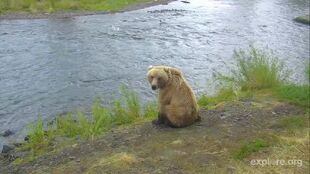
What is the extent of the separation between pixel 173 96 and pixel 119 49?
1235 cm

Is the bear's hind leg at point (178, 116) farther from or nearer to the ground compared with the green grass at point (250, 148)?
farther from the ground

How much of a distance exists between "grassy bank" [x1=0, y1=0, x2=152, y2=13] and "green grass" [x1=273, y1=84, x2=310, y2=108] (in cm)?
2049

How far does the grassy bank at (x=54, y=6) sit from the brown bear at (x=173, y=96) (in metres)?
21.8

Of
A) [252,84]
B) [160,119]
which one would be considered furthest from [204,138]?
[252,84]

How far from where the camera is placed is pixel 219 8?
30625 millimetres

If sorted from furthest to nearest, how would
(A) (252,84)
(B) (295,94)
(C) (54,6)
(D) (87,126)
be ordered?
1. (C) (54,6)
2. (A) (252,84)
3. (D) (87,126)
4. (B) (295,94)

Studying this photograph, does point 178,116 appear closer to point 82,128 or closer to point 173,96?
point 173,96

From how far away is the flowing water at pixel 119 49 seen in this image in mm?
13797

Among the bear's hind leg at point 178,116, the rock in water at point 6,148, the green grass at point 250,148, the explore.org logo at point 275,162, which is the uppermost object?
the bear's hind leg at point 178,116

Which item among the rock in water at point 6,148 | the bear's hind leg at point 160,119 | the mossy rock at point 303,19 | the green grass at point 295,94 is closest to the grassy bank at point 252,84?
the green grass at point 295,94

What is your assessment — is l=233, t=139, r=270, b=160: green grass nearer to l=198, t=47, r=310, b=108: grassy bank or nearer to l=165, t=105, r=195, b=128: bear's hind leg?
l=165, t=105, r=195, b=128: bear's hind leg

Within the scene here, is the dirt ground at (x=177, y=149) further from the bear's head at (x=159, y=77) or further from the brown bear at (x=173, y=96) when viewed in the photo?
the bear's head at (x=159, y=77)

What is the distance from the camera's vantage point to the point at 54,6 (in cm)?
2872

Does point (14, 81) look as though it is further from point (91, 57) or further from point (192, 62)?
point (192, 62)
